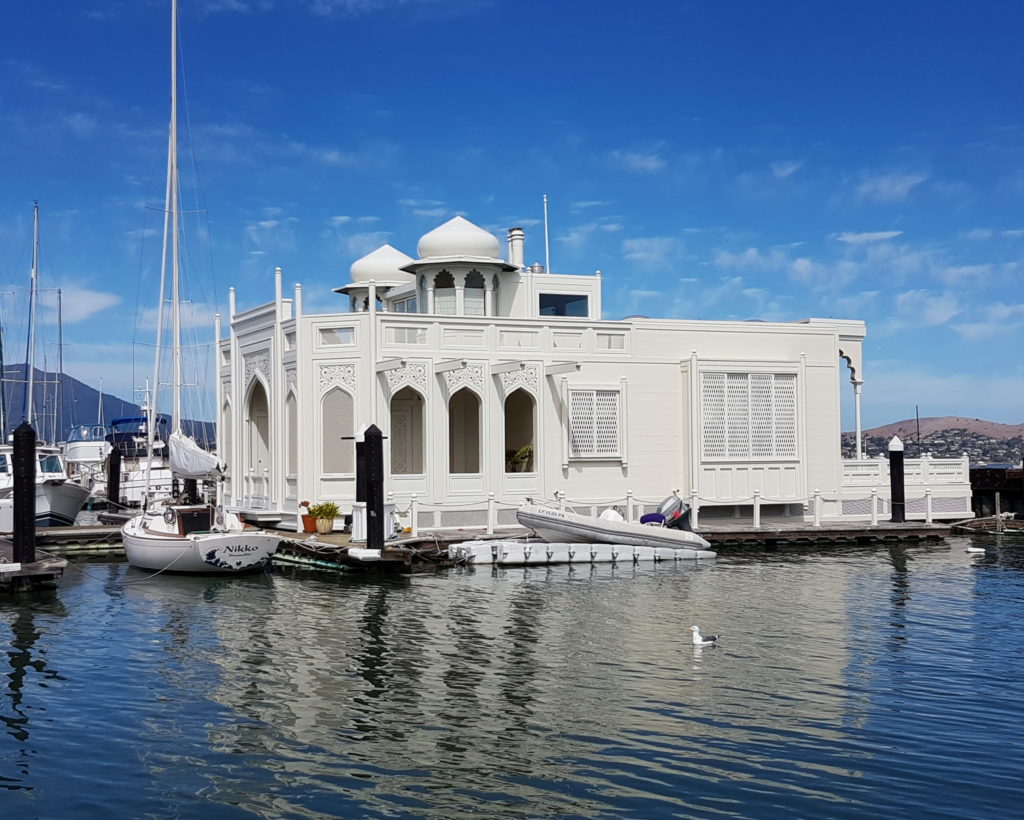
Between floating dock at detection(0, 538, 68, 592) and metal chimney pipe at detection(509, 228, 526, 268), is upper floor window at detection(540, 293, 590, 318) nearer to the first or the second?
metal chimney pipe at detection(509, 228, 526, 268)

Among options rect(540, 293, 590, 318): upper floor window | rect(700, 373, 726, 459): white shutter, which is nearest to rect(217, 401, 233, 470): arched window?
rect(540, 293, 590, 318): upper floor window

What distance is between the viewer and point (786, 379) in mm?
33312

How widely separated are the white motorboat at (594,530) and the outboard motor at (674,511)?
0.55 meters

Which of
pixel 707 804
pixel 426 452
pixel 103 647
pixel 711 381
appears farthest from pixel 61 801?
pixel 711 381

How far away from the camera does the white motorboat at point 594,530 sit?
90.3 feet

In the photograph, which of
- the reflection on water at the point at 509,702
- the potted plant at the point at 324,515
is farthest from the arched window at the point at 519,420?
the reflection on water at the point at 509,702

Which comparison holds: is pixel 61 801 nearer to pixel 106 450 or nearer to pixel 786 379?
pixel 786 379

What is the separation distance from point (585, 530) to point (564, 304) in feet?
34.5

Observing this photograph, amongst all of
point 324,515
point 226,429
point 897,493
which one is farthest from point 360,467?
point 897,493

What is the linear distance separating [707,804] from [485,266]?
25.5 metres

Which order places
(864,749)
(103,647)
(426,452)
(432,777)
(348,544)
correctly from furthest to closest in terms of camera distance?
1. (426,452)
2. (348,544)
3. (103,647)
4. (864,749)
5. (432,777)

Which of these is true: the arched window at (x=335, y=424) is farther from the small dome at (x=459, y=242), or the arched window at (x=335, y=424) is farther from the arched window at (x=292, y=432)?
the small dome at (x=459, y=242)

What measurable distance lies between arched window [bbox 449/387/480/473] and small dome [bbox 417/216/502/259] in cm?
440

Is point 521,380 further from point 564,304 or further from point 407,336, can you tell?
point 564,304
